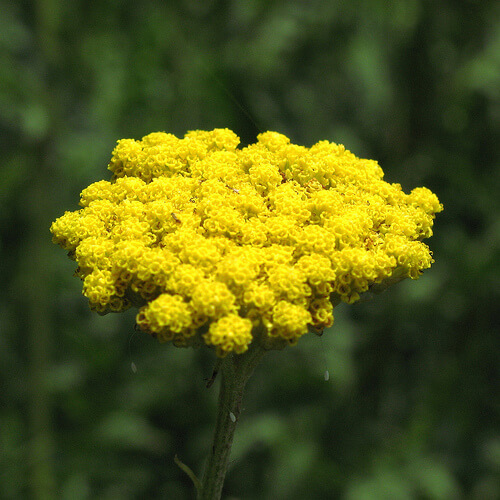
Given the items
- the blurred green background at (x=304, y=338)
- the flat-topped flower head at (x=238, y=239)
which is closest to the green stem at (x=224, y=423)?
the flat-topped flower head at (x=238, y=239)

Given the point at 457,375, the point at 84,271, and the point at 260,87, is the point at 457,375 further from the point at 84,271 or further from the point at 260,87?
the point at 84,271

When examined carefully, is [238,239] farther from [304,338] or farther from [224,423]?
[304,338]

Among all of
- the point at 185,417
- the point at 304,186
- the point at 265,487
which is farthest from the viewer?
the point at 185,417

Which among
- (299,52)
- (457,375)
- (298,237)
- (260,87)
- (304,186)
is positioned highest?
(299,52)

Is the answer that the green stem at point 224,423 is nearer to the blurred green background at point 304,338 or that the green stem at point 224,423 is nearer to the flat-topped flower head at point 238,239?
the flat-topped flower head at point 238,239

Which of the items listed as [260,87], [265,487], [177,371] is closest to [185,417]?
[177,371]

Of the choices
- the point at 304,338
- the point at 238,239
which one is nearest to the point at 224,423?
the point at 238,239

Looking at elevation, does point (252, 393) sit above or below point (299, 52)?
below
